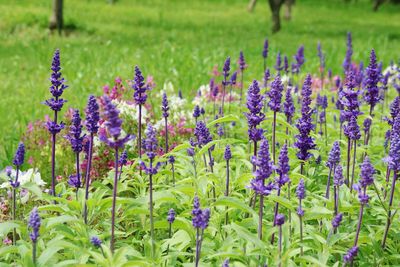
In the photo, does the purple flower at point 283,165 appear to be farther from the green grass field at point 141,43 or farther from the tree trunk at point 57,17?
the tree trunk at point 57,17

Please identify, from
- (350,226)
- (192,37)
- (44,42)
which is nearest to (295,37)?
(192,37)

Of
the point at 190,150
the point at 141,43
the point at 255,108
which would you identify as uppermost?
the point at 255,108

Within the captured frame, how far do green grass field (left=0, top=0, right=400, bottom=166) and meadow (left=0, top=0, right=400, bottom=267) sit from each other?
0.22 ft

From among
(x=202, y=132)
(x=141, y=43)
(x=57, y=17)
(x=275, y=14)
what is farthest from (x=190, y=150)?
(x=275, y=14)

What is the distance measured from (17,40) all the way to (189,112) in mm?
9227

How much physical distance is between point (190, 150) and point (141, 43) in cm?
1156

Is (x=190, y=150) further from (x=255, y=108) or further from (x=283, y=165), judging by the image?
(x=283, y=165)

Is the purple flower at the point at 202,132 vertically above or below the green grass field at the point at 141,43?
above

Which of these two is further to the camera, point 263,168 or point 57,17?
point 57,17

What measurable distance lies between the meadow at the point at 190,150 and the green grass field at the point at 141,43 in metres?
0.07

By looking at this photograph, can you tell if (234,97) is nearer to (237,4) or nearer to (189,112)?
(189,112)

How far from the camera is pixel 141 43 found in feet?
52.6

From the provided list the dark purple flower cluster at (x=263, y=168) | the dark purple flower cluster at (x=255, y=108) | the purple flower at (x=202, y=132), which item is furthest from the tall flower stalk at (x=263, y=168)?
the purple flower at (x=202, y=132)

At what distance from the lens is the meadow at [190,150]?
137 inches
